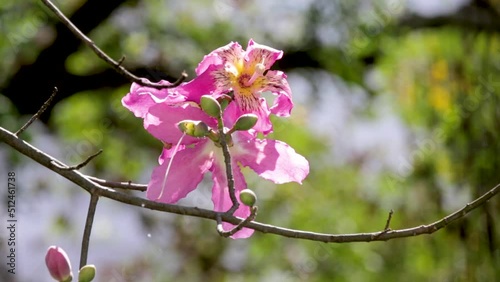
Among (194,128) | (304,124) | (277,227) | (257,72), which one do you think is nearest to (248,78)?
(257,72)

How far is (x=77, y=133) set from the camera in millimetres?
3455

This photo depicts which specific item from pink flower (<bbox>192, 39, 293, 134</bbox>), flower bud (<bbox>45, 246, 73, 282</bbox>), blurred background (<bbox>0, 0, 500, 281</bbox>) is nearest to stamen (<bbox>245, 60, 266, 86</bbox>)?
pink flower (<bbox>192, 39, 293, 134</bbox>)

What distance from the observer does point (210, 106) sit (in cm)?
77

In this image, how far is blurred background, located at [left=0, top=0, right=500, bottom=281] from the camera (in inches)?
117

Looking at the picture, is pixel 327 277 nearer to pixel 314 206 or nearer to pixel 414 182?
pixel 314 206

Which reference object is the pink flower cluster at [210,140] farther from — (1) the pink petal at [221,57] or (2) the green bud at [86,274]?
(2) the green bud at [86,274]

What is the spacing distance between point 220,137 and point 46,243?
2980 mm

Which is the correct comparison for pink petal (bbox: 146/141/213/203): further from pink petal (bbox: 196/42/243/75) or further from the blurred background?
the blurred background

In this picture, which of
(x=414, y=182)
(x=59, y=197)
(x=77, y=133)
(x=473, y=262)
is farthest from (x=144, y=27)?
(x=473, y=262)

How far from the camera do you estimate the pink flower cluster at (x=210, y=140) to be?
0.84 metres

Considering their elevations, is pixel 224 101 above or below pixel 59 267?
above

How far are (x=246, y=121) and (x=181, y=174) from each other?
0.09 m

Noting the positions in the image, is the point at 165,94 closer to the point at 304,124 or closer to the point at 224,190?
the point at 224,190

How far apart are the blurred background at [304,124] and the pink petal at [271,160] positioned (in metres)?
1.83
